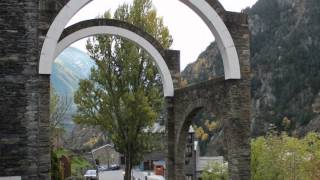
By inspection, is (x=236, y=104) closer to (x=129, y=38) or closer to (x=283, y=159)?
(x=129, y=38)

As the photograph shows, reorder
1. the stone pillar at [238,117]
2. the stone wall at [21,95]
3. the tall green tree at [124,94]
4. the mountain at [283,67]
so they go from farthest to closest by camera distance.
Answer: the mountain at [283,67] → the tall green tree at [124,94] → the stone pillar at [238,117] → the stone wall at [21,95]

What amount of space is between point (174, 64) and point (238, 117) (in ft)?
13.6

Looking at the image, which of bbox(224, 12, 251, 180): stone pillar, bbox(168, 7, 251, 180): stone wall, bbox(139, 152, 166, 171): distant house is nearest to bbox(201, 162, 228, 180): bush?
bbox(168, 7, 251, 180): stone wall

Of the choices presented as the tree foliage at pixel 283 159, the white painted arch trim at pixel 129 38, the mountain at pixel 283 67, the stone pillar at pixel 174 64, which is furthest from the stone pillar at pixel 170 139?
the mountain at pixel 283 67

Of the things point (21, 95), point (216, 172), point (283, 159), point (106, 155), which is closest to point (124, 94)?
point (216, 172)

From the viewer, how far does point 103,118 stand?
17688 millimetres

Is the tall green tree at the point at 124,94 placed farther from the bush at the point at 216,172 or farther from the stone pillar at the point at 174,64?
the stone pillar at the point at 174,64

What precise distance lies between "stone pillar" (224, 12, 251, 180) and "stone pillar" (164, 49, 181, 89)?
140 inches

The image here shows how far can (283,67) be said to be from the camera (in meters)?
75.1

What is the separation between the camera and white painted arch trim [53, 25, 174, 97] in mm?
12508

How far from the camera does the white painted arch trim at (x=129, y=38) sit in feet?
41.0

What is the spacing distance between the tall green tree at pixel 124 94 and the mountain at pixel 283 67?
46086 mm

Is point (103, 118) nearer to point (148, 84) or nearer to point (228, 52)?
point (148, 84)

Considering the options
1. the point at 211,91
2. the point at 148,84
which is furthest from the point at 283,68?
the point at 211,91
